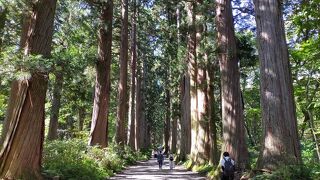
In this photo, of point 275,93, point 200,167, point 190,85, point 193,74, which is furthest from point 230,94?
point 190,85

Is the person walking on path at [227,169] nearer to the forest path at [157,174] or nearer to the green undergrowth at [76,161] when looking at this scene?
the green undergrowth at [76,161]

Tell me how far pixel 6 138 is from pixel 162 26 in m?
20.7

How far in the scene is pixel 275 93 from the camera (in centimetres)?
981

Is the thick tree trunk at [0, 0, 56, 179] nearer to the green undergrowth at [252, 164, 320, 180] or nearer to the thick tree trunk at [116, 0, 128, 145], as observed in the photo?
the green undergrowth at [252, 164, 320, 180]

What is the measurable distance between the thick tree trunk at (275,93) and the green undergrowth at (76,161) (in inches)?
225

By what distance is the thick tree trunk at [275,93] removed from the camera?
9.47 metres

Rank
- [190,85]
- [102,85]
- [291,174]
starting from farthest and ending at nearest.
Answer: [190,85] < [102,85] < [291,174]

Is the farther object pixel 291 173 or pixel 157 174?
pixel 157 174

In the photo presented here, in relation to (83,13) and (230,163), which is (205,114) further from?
(230,163)

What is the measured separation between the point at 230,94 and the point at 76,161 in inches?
239

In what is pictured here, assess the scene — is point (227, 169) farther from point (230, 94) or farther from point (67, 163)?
point (67, 163)

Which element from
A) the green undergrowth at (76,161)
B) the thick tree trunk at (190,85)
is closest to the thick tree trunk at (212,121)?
the thick tree trunk at (190,85)

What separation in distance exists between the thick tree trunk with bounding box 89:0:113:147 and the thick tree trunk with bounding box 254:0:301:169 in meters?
9.58

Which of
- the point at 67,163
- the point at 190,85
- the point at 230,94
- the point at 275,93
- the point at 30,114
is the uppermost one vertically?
the point at 190,85
